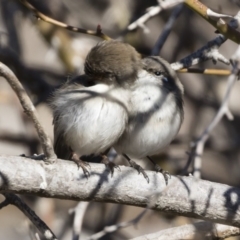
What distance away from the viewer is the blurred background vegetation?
194 inches

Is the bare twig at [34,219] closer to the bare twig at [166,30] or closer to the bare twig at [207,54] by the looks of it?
the bare twig at [207,54]

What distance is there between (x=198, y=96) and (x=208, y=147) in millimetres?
443

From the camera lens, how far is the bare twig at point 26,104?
2328 millimetres

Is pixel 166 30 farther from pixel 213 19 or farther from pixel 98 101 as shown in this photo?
pixel 213 19

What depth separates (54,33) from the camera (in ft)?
16.1

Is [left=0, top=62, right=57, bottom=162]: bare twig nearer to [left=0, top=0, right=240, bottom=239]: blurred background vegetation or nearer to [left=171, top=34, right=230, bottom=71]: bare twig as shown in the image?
[left=171, top=34, right=230, bottom=71]: bare twig

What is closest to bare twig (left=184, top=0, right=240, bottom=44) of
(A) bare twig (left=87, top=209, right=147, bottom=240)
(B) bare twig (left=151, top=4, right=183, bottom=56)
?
(A) bare twig (left=87, top=209, right=147, bottom=240)

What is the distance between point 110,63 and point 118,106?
0.79ft

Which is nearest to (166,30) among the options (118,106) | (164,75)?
(164,75)

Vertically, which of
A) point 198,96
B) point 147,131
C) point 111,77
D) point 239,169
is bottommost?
point 239,169

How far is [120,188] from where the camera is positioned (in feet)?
9.55

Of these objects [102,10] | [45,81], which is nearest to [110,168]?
[45,81]

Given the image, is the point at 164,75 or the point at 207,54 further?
the point at 164,75

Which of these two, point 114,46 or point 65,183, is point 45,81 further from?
point 65,183
